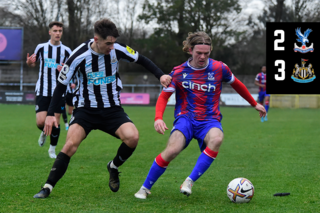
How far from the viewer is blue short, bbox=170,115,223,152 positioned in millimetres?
4590

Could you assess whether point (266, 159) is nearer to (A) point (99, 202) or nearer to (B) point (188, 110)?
(B) point (188, 110)

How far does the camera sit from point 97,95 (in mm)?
4758

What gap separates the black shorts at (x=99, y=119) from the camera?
4.68m

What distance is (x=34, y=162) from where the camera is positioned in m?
6.73

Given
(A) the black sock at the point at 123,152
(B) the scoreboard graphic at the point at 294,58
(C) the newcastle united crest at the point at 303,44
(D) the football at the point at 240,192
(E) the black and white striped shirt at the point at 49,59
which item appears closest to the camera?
(D) the football at the point at 240,192

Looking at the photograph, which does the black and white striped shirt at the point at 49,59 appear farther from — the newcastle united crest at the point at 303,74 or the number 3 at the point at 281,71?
the newcastle united crest at the point at 303,74

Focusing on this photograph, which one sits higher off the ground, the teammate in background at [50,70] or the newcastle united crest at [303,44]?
the newcastle united crest at [303,44]

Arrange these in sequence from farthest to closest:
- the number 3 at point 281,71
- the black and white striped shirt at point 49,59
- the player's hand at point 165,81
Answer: the number 3 at point 281,71 → the black and white striped shirt at point 49,59 → the player's hand at point 165,81

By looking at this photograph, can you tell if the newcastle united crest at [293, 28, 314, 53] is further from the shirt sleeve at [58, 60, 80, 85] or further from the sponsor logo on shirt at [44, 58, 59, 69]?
the shirt sleeve at [58, 60, 80, 85]

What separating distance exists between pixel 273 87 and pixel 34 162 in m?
23.6

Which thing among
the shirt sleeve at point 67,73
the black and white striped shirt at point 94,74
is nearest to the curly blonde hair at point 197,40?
the black and white striped shirt at point 94,74

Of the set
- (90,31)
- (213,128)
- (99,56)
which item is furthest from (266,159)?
(90,31)

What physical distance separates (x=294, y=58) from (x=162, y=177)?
86.3 feet

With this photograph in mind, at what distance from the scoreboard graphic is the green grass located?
19.3 metres
